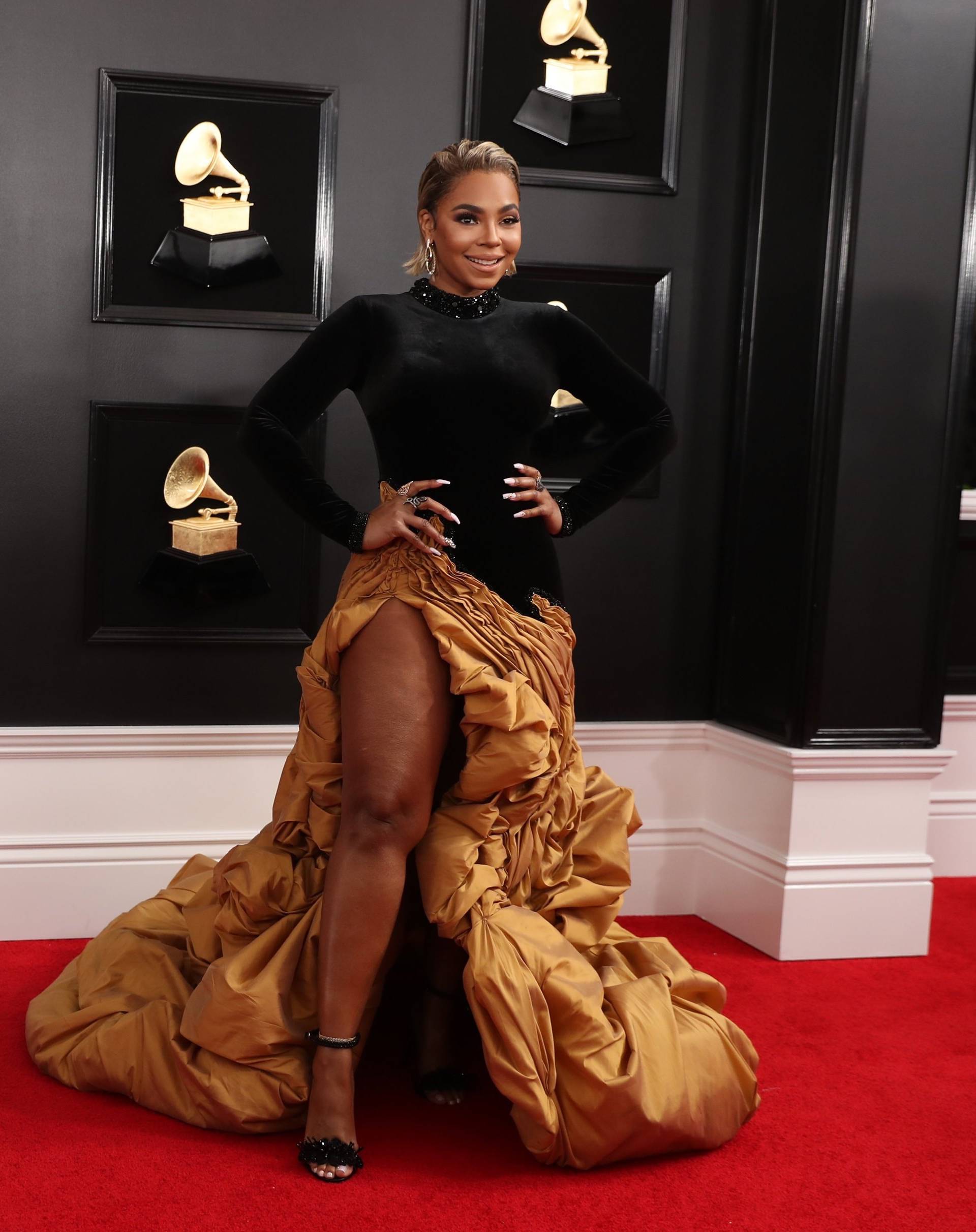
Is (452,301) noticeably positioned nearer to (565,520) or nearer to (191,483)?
(565,520)

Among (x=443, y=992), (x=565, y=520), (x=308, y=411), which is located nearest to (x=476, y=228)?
(x=308, y=411)

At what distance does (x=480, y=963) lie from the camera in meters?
2.29

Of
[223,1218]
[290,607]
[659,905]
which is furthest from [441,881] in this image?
[659,905]

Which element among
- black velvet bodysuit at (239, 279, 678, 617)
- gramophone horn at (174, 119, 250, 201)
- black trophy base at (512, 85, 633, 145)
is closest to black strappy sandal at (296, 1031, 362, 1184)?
black velvet bodysuit at (239, 279, 678, 617)

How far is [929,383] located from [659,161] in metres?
1.00

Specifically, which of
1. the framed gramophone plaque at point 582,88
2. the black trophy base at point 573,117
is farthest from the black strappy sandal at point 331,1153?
the black trophy base at point 573,117

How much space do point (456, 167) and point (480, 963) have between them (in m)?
1.53

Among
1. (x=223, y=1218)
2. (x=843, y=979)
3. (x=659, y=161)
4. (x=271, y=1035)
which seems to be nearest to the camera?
(x=223, y=1218)

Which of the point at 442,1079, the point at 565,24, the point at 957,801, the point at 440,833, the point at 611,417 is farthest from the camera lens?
the point at 957,801

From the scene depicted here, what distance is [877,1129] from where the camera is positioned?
8.12ft

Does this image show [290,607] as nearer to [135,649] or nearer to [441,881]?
[135,649]

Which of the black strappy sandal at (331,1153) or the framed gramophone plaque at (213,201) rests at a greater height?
the framed gramophone plaque at (213,201)

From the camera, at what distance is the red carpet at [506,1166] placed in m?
2.11

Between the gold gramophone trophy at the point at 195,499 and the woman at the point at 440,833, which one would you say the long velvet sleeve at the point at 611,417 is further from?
the gold gramophone trophy at the point at 195,499
